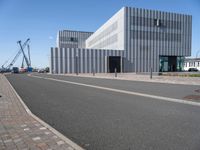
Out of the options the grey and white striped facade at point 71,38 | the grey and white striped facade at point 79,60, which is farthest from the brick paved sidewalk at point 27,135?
the grey and white striped facade at point 71,38

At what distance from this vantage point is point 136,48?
5441 centimetres

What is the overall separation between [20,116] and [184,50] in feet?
193

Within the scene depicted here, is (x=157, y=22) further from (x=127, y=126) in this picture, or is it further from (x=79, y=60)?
(x=127, y=126)

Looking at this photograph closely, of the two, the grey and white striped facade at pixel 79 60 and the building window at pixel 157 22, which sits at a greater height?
the building window at pixel 157 22

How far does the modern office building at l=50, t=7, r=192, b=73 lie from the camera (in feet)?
174

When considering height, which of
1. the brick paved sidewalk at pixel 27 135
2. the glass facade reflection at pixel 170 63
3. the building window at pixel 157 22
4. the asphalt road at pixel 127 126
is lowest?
the asphalt road at pixel 127 126

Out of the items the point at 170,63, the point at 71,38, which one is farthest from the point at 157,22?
the point at 71,38

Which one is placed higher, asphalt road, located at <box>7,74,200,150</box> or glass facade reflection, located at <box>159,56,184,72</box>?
glass facade reflection, located at <box>159,56,184,72</box>

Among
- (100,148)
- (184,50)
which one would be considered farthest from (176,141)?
(184,50)

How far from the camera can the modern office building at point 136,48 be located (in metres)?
52.9

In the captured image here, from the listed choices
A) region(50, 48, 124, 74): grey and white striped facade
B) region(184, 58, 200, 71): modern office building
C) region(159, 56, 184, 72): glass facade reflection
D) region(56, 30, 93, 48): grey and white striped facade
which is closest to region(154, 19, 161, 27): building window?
region(159, 56, 184, 72): glass facade reflection

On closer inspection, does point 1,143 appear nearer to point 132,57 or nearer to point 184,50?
point 132,57

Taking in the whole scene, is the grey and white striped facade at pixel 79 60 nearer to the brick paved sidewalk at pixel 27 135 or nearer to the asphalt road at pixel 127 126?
the asphalt road at pixel 127 126

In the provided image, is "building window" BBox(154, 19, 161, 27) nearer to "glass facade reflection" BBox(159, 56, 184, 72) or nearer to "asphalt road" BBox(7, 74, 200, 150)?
"glass facade reflection" BBox(159, 56, 184, 72)
